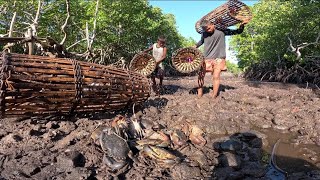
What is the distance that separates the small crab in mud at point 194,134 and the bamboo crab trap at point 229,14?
2.84 meters

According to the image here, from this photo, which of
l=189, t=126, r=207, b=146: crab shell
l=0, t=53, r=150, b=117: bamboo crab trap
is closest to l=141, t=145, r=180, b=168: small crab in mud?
l=189, t=126, r=207, b=146: crab shell

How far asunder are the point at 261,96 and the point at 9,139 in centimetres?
482

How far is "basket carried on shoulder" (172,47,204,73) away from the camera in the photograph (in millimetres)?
5477

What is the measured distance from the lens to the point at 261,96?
20.0ft

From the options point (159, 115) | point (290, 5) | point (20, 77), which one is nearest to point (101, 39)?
point (290, 5)

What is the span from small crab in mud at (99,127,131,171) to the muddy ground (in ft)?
0.24

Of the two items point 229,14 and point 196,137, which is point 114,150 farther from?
point 229,14

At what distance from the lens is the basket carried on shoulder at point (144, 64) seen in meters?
5.70

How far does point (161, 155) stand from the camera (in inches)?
116

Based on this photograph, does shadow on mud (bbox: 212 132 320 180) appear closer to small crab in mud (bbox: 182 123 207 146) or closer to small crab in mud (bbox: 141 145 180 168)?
small crab in mud (bbox: 182 123 207 146)

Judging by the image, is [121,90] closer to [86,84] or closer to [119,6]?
[86,84]

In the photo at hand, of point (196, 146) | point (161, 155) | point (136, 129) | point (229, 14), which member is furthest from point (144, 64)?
point (161, 155)

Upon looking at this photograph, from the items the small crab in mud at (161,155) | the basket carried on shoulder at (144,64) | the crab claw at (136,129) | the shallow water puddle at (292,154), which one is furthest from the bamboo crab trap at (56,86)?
the shallow water puddle at (292,154)

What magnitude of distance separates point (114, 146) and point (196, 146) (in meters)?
1.03
